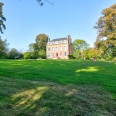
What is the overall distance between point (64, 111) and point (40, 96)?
3.09 ft

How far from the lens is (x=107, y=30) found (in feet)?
101

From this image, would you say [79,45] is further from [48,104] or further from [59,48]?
[48,104]

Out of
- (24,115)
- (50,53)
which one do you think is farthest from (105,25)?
(50,53)

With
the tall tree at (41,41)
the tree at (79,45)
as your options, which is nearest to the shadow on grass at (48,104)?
the tree at (79,45)

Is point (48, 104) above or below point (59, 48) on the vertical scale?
below

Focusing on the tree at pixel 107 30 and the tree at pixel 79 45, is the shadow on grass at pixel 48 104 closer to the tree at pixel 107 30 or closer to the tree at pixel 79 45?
the tree at pixel 107 30

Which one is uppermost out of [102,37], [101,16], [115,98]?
[101,16]

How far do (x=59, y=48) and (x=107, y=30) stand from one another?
31.8 m

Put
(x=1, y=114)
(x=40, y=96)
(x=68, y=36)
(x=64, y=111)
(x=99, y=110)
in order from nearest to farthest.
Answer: (x=1, y=114) < (x=64, y=111) < (x=99, y=110) < (x=40, y=96) < (x=68, y=36)

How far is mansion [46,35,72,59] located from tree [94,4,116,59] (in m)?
27.9

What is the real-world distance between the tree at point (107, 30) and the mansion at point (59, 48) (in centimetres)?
2788

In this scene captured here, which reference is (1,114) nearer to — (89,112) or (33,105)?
(33,105)

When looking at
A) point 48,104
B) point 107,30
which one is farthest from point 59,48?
point 48,104

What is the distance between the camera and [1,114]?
119 inches
